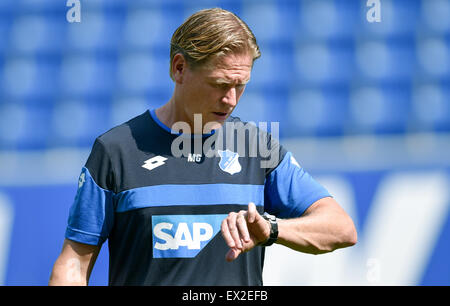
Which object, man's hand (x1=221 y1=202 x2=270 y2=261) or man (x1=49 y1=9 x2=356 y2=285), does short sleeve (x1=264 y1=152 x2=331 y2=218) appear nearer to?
man (x1=49 y1=9 x2=356 y2=285)

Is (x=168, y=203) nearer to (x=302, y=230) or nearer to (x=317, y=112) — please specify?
(x=302, y=230)

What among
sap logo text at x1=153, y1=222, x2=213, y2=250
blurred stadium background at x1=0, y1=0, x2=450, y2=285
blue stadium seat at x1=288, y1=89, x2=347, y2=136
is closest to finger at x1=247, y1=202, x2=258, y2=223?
sap logo text at x1=153, y1=222, x2=213, y2=250

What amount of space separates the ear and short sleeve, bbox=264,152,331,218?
32cm

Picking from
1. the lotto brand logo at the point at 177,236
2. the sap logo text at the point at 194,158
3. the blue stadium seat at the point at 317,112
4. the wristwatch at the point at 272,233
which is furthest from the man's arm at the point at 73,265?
the blue stadium seat at the point at 317,112

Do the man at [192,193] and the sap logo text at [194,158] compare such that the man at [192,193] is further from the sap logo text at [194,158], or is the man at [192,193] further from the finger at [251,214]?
the finger at [251,214]

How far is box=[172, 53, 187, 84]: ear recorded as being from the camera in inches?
63.2

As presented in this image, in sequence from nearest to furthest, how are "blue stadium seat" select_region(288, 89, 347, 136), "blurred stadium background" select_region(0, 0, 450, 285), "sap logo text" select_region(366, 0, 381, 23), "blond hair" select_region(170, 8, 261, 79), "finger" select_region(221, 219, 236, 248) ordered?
"finger" select_region(221, 219, 236, 248)
"blond hair" select_region(170, 8, 261, 79)
"blurred stadium background" select_region(0, 0, 450, 285)
"blue stadium seat" select_region(288, 89, 347, 136)
"sap logo text" select_region(366, 0, 381, 23)

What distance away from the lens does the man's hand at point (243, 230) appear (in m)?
1.30

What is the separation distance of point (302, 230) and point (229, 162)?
243 mm

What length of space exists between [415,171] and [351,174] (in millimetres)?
304

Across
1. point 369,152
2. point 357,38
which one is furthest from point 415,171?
point 357,38

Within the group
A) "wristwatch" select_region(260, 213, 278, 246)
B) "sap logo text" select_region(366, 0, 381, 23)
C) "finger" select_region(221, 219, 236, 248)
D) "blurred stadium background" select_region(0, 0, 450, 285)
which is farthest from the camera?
"sap logo text" select_region(366, 0, 381, 23)

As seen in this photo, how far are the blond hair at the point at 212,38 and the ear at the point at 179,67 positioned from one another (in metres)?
0.01
